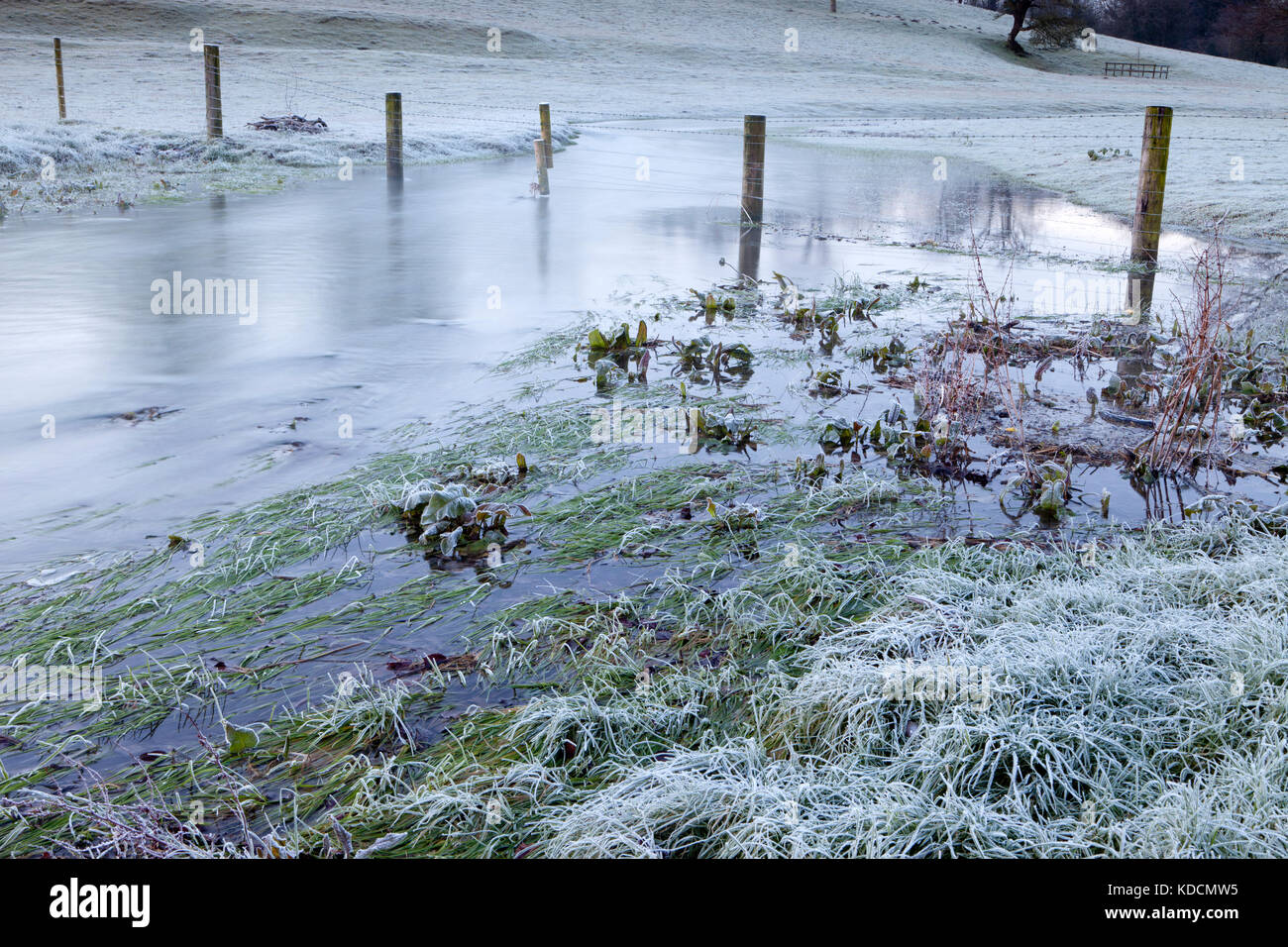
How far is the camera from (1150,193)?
939 cm

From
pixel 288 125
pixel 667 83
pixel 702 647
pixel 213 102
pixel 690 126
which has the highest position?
pixel 667 83

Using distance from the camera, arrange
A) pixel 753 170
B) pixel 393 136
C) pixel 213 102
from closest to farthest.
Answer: pixel 753 170 → pixel 393 136 → pixel 213 102

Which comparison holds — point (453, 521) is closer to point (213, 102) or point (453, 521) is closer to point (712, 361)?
point (712, 361)

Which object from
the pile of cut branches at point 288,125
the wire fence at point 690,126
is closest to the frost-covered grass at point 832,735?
the wire fence at point 690,126

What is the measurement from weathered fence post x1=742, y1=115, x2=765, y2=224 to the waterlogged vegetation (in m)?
6.90

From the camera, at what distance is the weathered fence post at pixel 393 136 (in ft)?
55.9

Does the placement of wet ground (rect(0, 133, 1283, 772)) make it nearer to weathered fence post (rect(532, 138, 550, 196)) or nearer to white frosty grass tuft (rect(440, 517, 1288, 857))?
white frosty grass tuft (rect(440, 517, 1288, 857))

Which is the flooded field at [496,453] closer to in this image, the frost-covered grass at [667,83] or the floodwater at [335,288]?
the floodwater at [335,288]

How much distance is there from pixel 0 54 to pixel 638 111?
25253mm

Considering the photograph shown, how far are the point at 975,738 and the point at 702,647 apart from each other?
0.96 meters

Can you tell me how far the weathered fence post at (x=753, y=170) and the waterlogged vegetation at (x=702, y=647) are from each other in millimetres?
6896

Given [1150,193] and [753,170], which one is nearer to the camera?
[1150,193]

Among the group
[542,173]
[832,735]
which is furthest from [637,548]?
[542,173]
